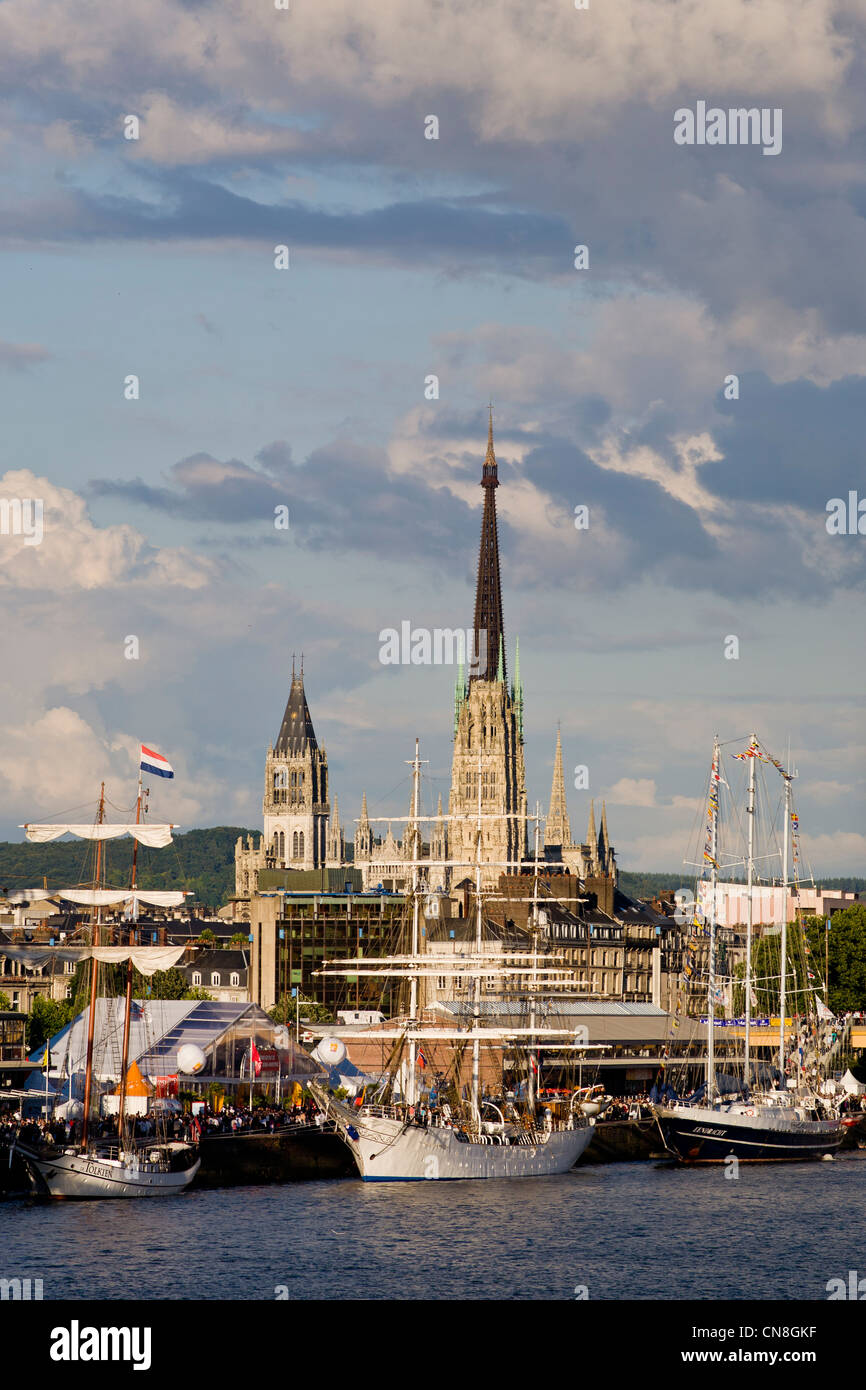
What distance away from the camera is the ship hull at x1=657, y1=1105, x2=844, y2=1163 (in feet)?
318

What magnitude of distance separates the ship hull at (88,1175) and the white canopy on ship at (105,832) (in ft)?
54.0

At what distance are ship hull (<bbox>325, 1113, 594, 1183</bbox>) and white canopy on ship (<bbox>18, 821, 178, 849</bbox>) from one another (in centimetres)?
1563

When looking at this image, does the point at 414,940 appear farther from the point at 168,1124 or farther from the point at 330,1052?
the point at 168,1124

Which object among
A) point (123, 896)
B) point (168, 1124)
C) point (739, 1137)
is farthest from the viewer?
point (739, 1137)

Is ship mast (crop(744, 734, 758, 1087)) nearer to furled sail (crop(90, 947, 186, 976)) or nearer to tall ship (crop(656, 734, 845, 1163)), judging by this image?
tall ship (crop(656, 734, 845, 1163))

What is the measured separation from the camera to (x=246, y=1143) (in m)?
85.2

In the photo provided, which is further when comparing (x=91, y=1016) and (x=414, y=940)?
(x=414, y=940)

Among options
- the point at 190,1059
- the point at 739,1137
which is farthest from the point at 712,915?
the point at 190,1059

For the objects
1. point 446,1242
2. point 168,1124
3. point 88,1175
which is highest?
point 168,1124

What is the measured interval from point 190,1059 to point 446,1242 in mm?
35830

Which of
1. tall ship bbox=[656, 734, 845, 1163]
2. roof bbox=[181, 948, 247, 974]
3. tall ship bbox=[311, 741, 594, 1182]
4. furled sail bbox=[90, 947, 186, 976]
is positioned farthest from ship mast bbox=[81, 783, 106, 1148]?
roof bbox=[181, 948, 247, 974]

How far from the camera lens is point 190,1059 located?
99.1 meters
